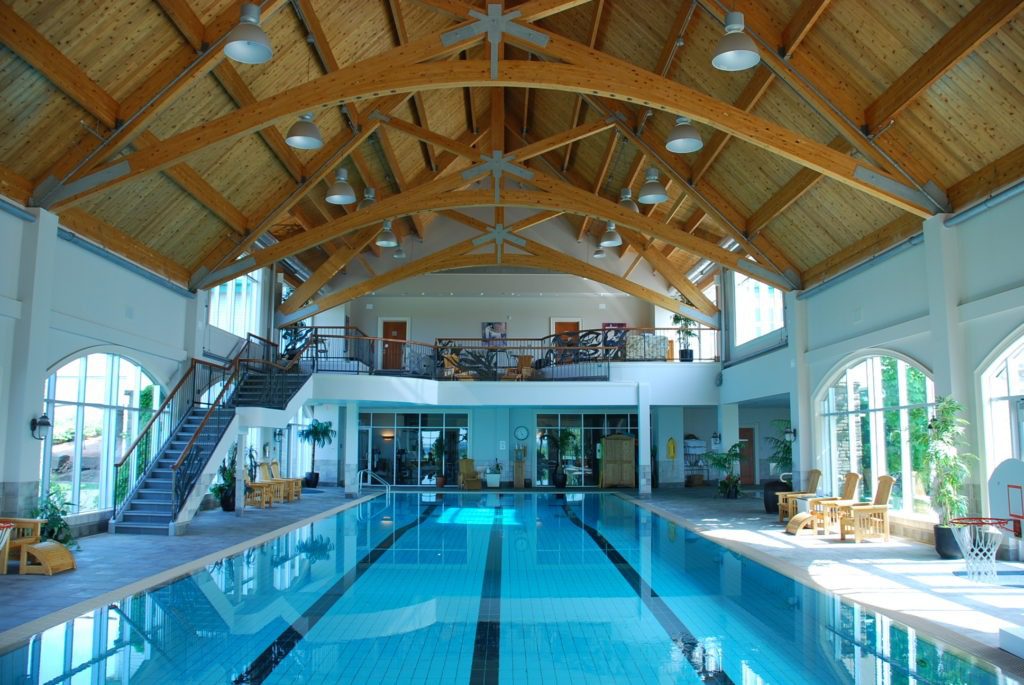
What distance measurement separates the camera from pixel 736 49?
8328 mm

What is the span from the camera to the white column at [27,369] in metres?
10.1

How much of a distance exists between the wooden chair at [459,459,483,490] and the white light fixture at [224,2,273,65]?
52.0 feet

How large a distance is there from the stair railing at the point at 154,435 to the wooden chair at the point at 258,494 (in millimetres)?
2466

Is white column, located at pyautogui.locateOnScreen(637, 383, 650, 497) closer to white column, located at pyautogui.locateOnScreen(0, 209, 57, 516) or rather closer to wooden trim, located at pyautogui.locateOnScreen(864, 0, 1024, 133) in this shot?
wooden trim, located at pyautogui.locateOnScreen(864, 0, 1024, 133)

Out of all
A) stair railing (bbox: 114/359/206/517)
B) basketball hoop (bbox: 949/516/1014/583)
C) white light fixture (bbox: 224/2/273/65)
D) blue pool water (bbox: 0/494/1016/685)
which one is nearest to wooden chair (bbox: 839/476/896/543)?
blue pool water (bbox: 0/494/1016/685)

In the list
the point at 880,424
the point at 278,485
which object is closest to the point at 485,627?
the point at 880,424

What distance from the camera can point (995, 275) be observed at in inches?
391

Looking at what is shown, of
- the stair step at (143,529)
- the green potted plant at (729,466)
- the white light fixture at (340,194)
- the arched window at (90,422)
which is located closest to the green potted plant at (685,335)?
the green potted plant at (729,466)

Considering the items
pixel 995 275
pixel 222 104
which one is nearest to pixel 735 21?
pixel 995 275

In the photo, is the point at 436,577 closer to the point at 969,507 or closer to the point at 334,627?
the point at 334,627

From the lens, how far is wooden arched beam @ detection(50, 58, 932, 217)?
10.4m

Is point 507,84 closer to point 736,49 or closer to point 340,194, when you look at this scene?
point 736,49

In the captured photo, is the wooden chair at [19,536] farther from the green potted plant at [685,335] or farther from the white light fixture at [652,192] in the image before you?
the green potted plant at [685,335]

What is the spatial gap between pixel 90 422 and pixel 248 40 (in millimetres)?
7572
